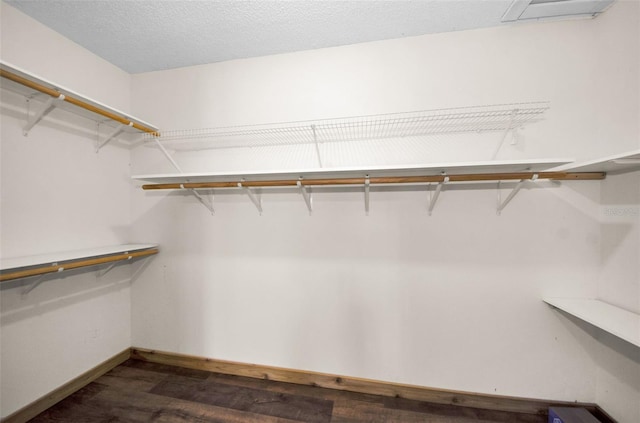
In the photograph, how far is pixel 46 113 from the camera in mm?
1529

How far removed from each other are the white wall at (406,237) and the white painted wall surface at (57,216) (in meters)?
0.24

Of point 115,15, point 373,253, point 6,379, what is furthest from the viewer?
point 373,253

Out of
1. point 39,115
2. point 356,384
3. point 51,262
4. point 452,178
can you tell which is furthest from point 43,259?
point 452,178

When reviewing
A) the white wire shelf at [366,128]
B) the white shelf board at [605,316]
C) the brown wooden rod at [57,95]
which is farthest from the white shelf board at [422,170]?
the white shelf board at [605,316]

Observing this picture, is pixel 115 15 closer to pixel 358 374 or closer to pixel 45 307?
pixel 45 307

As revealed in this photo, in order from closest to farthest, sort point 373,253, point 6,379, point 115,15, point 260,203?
point 6,379
point 115,15
point 373,253
point 260,203

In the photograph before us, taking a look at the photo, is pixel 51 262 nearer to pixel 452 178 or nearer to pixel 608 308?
pixel 452 178

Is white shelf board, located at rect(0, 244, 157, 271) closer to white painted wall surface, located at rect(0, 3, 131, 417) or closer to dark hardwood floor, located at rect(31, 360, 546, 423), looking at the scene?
white painted wall surface, located at rect(0, 3, 131, 417)

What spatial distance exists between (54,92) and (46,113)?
0.41 metres

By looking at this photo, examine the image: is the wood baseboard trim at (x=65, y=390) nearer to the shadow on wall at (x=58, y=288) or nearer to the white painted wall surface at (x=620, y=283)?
the shadow on wall at (x=58, y=288)

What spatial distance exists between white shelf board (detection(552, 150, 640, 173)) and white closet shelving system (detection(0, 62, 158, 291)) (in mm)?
2618

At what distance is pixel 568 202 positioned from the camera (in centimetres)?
146

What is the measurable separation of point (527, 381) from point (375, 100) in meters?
2.09

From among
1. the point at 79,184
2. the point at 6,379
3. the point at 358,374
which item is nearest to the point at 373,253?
the point at 358,374
